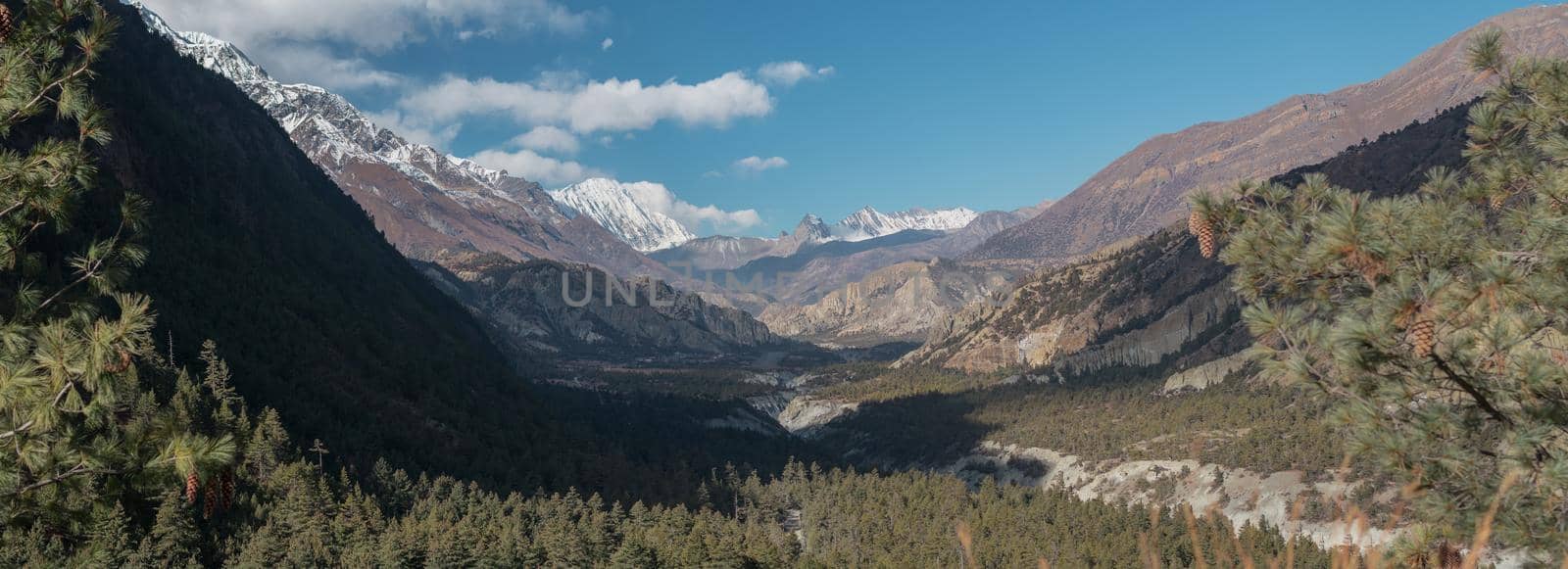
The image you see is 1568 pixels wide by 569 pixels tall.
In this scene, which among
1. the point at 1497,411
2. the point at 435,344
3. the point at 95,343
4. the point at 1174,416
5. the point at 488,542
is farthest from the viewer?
the point at 435,344

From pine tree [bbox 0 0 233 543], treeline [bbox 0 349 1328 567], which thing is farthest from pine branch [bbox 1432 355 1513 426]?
treeline [bbox 0 349 1328 567]

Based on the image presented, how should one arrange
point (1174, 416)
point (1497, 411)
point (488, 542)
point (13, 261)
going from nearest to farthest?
point (1497, 411) < point (13, 261) < point (488, 542) < point (1174, 416)

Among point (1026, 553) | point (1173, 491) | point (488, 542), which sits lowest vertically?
point (1173, 491)

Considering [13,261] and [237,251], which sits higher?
[237,251]

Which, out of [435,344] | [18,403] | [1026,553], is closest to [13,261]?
[18,403]

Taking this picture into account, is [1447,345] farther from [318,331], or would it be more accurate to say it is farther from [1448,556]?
[318,331]

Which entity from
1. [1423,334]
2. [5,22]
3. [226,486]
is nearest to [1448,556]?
[1423,334]

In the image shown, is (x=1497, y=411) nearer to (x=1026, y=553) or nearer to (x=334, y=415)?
(x=1026, y=553)
